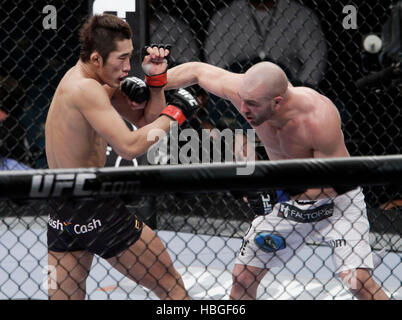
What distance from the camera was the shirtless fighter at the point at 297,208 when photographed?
240 centimetres

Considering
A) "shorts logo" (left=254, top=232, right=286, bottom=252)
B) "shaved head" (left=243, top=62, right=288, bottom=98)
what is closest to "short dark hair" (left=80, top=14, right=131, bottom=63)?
"shaved head" (left=243, top=62, right=288, bottom=98)

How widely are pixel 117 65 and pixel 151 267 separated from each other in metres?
0.70

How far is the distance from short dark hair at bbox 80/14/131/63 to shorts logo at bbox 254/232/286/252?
888mm

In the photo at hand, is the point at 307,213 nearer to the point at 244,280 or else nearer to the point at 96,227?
the point at 244,280

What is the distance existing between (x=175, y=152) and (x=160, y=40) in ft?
3.11

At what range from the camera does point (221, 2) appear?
5.23 meters

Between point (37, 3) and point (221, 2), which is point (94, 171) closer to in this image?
point (221, 2)

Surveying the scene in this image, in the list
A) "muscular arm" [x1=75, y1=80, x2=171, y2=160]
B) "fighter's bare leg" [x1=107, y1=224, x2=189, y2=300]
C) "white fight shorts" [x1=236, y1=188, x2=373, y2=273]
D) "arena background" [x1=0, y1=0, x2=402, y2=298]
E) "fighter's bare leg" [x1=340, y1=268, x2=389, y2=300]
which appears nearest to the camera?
"muscular arm" [x1=75, y1=80, x2=171, y2=160]

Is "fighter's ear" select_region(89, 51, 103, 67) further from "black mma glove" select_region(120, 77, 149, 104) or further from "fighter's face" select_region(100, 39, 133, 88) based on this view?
"black mma glove" select_region(120, 77, 149, 104)

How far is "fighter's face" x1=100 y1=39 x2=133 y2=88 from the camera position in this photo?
2211 mm

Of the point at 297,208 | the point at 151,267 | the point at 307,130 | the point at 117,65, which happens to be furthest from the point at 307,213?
the point at 117,65

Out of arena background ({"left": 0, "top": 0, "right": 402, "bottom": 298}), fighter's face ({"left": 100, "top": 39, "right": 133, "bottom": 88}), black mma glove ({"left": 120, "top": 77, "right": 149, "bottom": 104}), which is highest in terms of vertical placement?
fighter's face ({"left": 100, "top": 39, "right": 133, "bottom": 88})
